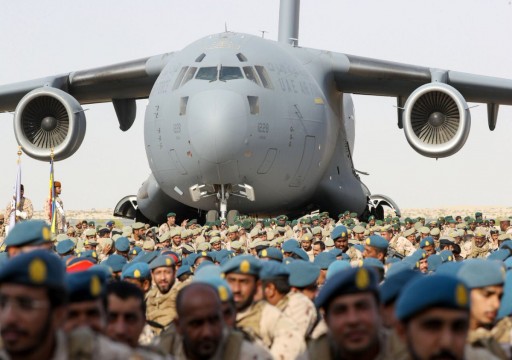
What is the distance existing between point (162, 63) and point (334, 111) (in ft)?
10.8

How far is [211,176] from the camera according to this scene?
1706 centimetres

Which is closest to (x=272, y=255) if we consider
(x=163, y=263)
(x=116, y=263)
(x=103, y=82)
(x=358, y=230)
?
(x=163, y=263)

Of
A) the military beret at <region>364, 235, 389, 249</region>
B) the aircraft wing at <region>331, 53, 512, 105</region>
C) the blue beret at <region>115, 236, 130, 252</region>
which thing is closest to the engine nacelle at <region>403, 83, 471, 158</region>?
the aircraft wing at <region>331, 53, 512, 105</region>

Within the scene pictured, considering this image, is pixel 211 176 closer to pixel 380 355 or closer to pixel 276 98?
pixel 276 98

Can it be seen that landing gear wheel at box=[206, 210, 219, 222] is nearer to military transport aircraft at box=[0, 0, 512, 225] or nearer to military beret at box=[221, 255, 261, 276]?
military transport aircraft at box=[0, 0, 512, 225]

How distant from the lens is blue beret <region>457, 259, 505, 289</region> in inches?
190

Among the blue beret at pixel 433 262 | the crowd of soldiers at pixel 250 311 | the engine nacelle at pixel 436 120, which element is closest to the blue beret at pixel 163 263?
the crowd of soldiers at pixel 250 311

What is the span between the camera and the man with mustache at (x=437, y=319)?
3197mm

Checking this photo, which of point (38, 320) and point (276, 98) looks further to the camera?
point (276, 98)

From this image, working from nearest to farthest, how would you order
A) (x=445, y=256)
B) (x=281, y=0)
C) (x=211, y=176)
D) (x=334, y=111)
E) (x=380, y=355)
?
(x=380, y=355), (x=445, y=256), (x=211, y=176), (x=334, y=111), (x=281, y=0)

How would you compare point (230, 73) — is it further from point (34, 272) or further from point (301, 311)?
point (34, 272)

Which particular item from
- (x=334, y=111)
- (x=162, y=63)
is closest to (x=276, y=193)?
(x=334, y=111)

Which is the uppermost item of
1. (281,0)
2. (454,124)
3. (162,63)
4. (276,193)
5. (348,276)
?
(281,0)

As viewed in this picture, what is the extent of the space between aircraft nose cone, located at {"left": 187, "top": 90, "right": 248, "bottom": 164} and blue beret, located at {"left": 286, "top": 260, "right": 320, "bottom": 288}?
383 inches
